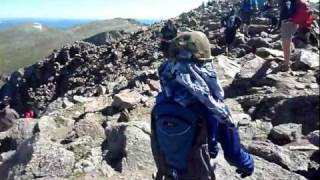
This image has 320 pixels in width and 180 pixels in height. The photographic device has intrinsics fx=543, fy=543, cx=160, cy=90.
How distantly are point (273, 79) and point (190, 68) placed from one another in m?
8.30

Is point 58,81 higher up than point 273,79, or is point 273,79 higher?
point 273,79

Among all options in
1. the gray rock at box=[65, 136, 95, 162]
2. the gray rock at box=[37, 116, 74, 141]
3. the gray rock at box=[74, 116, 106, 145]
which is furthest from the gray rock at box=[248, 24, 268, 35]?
the gray rock at box=[65, 136, 95, 162]

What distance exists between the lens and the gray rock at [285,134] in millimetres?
10266

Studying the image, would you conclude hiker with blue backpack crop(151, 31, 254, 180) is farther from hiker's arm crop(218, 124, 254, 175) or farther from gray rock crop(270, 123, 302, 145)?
gray rock crop(270, 123, 302, 145)

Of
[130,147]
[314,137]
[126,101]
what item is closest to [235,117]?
[314,137]

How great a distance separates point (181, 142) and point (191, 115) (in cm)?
32

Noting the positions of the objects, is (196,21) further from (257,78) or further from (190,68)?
(190,68)

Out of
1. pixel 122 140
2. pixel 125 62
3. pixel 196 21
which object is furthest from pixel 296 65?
pixel 196 21

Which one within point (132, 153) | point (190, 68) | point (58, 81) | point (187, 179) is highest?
point (190, 68)

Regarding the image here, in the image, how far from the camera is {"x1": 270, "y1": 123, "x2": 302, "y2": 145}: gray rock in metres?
10.3

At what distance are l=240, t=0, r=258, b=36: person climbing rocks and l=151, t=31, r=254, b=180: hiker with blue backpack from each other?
16618 mm

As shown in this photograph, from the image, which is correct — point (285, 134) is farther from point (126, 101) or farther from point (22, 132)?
point (22, 132)

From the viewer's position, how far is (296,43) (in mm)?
17281

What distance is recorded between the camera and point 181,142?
593 centimetres
